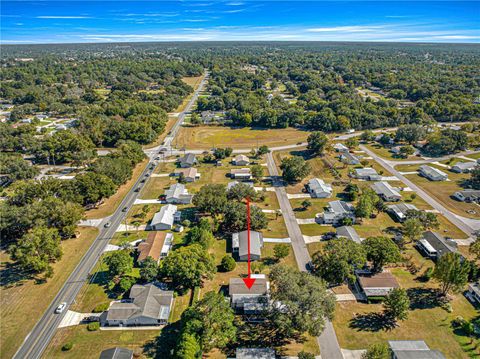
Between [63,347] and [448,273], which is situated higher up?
[448,273]

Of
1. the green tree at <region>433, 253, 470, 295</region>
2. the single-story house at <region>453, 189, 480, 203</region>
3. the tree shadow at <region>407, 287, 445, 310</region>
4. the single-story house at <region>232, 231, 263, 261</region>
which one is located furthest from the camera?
the single-story house at <region>453, 189, 480, 203</region>

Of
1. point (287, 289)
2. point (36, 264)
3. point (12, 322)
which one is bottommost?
point (12, 322)

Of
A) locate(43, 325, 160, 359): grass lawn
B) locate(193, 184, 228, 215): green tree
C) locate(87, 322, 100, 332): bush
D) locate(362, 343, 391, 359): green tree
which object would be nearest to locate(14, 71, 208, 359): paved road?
locate(43, 325, 160, 359): grass lawn

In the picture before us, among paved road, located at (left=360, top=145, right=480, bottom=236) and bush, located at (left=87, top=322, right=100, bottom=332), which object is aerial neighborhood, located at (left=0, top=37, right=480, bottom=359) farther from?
paved road, located at (left=360, top=145, right=480, bottom=236)

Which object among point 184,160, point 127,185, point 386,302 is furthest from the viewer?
point 184,160

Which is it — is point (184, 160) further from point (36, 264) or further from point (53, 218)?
point (36, 264)

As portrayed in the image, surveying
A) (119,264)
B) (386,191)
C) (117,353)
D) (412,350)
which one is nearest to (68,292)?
(119,264)

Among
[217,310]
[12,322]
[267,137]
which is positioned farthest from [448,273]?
[267,137]
